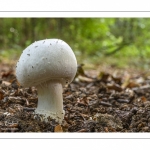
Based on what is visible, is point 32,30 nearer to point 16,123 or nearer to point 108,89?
point 108,89

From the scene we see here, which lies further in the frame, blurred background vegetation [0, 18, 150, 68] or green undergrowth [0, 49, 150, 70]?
green undergrowth [0, 49, 150, 70]

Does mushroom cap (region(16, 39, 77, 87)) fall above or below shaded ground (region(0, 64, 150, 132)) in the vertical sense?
above

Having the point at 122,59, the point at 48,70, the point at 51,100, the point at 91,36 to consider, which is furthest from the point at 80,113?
the point at 122,59

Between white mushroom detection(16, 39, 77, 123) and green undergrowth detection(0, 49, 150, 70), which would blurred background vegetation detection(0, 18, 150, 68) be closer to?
green undergrowth detection(0, 49, 150, 70)

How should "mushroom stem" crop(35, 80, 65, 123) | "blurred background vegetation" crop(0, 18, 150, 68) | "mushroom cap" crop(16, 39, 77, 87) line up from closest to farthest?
"mushroom cap" crop(16, 39, 77, 87) → "mushroom stem" crop(35, 80, 65, 123) → "blurred background vegetation" crop(0, 18, 150, 68)

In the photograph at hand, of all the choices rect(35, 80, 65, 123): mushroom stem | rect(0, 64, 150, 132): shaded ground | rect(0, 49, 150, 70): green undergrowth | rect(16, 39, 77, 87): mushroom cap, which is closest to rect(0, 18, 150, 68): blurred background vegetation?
rect(0, 49, 150, 70): green undergrowth

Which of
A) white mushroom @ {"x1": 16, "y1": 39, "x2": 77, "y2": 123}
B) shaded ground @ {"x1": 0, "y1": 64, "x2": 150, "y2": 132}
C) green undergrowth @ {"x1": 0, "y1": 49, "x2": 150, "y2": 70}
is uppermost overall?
green undergrowth @ {"x1": 0, "y1": 49, "x2": 150, "y2": 70}

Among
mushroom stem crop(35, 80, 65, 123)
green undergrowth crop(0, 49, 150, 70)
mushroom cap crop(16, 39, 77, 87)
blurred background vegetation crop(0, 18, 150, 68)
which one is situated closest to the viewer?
mushroom cap crop(16, 39, 77, 87)
